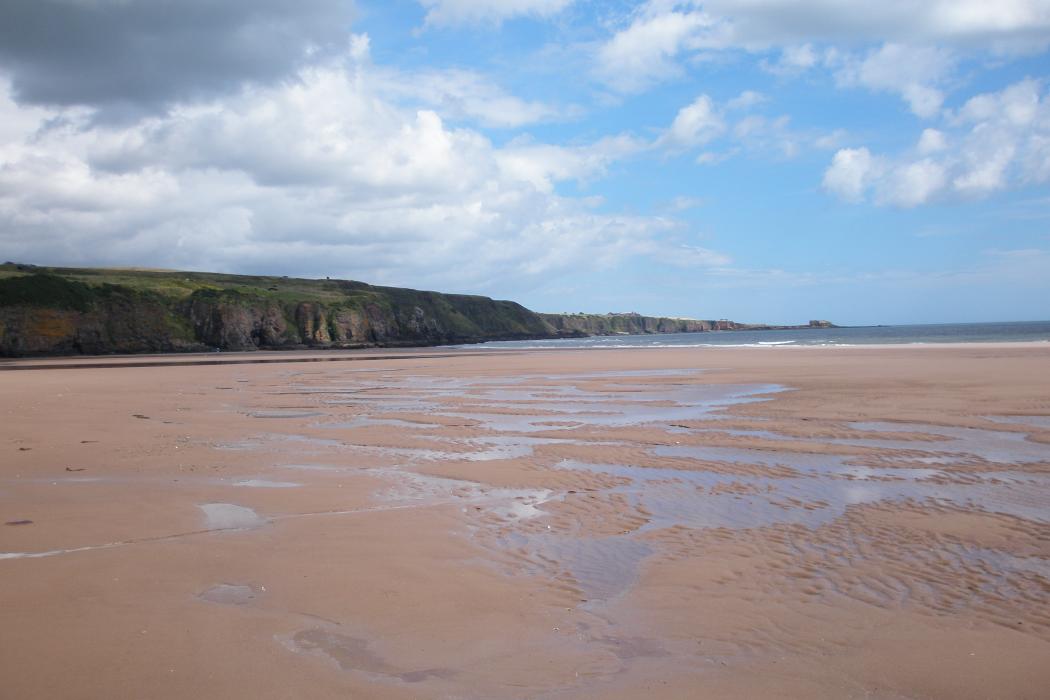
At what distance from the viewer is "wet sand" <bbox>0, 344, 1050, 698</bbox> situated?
502cm

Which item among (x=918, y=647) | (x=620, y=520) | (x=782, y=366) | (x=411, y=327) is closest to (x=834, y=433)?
(x=620, y=520)

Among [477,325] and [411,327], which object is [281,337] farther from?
[477,325]

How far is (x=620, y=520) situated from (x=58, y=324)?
86.9 metres

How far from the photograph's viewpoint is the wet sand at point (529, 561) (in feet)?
16.5

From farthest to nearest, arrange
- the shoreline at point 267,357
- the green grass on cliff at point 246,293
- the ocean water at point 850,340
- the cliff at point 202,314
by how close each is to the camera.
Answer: the green grass on cliff at point 246,293 < the ocean water at point 850,340 < the cliff at point 202,314 < the shoreline at point 267,357

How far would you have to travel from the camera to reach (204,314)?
9612cm

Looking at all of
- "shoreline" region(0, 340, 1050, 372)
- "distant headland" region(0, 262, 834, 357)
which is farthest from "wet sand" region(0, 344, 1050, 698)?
"distant headland" region(0, 262, 834, 357)

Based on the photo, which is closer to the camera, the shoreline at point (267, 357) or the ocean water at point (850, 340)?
the shoreline at point (267, 357)

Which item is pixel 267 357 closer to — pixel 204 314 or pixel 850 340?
pixel 204 314

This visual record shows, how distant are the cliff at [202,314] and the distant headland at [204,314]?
13cm

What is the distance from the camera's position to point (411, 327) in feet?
435

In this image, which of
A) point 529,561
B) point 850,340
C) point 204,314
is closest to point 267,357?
point 204,314

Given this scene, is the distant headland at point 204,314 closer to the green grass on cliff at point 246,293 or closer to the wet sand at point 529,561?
the green grass on cliff at point 246,293

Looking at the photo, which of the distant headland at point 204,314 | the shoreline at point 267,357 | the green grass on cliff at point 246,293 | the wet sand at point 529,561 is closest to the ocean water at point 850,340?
the shoreline at point 267,357
